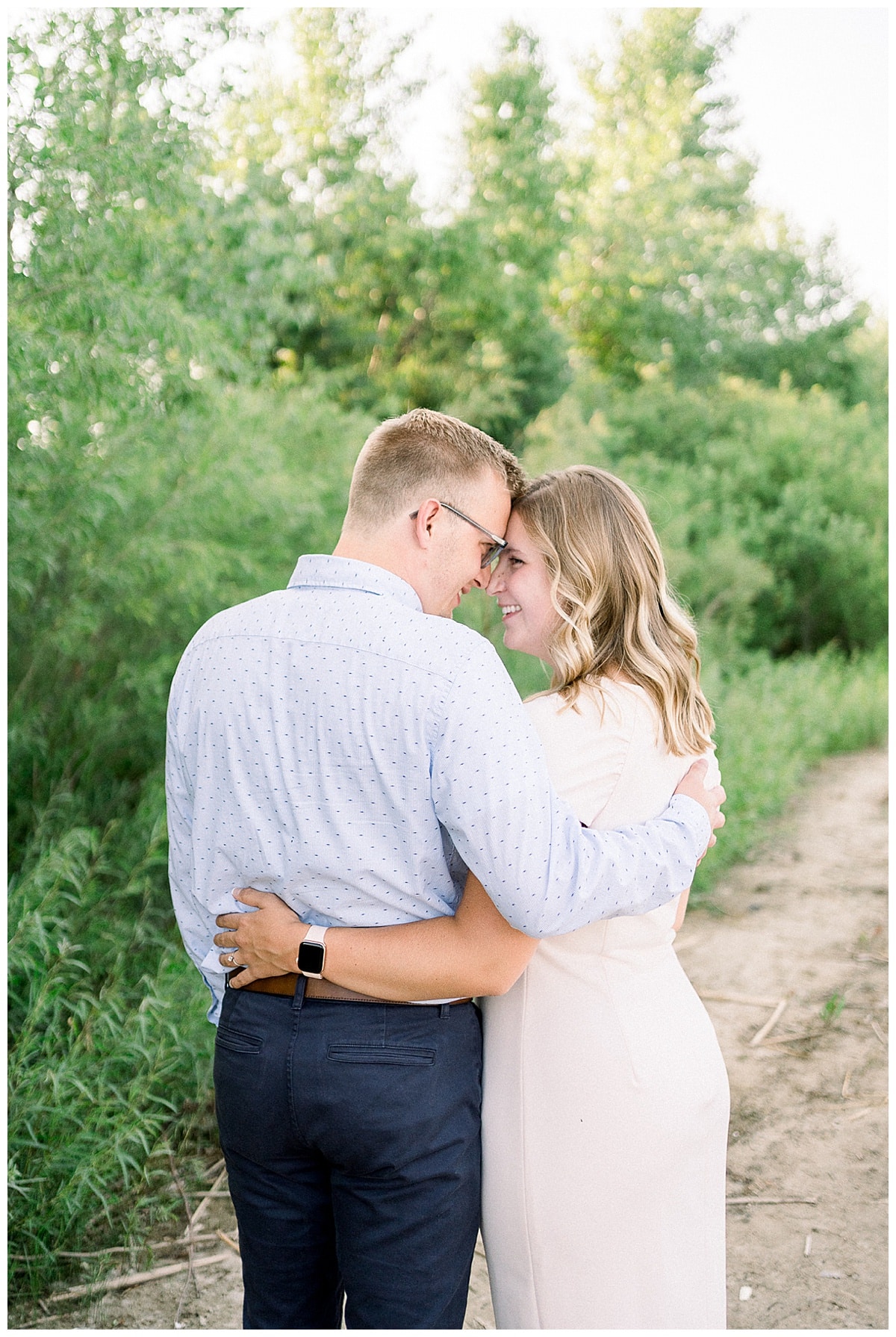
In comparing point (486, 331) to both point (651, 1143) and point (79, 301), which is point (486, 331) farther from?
point (651, 1143)

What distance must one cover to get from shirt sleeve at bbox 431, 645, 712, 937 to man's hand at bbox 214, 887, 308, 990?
1.04 feet

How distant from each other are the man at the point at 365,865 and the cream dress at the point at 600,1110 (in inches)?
2.9

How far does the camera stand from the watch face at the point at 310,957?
5.59 ft

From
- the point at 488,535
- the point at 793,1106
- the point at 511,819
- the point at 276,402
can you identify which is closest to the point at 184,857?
the point at 511,819

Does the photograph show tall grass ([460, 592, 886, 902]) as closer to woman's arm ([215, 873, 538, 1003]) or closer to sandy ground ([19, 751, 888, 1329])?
sandy ground ([19, 751, 888, 1329])

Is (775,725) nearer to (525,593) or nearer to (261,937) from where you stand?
(525,593)

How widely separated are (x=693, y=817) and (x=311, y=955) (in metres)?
0.70

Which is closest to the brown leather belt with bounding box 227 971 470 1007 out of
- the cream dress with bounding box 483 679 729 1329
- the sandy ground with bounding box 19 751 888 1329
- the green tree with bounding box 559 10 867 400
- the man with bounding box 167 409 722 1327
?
the man with bounding box 167 409 722 1327

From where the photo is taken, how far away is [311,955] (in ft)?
5.60

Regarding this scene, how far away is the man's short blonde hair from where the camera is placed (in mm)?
1962

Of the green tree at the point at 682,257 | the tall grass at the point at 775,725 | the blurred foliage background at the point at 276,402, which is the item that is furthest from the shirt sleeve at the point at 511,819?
the green tree at the point at 682,257

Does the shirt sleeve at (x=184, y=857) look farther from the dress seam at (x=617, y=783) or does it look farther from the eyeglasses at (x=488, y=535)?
the dress seam at (x=617, y=783)

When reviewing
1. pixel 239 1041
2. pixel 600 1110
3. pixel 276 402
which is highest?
pixel 276 402

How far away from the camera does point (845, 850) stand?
310 inches
